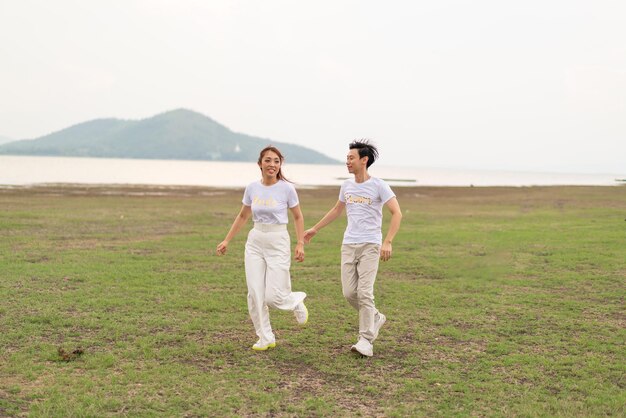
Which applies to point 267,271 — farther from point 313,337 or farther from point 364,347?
point 364,347

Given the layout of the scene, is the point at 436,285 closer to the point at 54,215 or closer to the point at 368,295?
the point at 368,295

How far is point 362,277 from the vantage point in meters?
6.86

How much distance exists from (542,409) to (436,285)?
6.11m

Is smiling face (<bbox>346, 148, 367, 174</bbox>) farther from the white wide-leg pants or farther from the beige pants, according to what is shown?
the white wide-leg pants

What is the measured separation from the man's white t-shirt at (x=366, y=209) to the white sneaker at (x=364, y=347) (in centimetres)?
119

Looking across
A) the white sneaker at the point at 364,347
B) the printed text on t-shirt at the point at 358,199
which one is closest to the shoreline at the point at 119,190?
the printed text on t-shirt at the point at 358,199

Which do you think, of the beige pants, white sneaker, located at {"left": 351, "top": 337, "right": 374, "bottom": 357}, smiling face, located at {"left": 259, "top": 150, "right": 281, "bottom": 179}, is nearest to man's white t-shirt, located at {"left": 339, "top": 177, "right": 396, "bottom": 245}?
the beige pants

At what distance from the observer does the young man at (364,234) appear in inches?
269

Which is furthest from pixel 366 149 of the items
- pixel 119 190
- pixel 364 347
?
pixel 119 190

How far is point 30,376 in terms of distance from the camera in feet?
19.6

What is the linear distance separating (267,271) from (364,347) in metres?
1.47

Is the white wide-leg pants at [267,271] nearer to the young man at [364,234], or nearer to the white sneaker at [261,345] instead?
the white sneaker at [261,345]

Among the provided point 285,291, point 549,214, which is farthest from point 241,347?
point 549,214

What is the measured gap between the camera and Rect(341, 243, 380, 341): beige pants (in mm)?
6844
